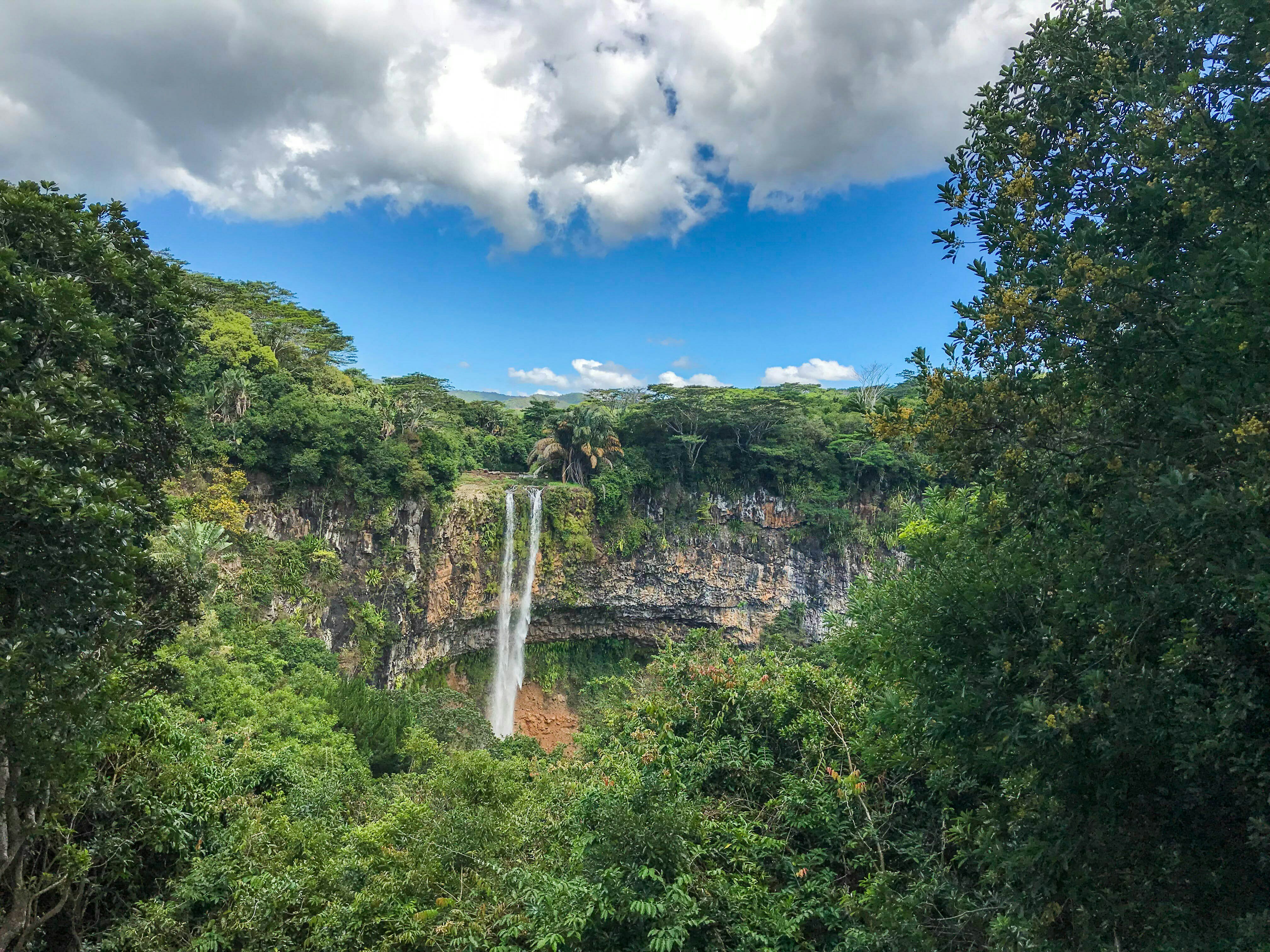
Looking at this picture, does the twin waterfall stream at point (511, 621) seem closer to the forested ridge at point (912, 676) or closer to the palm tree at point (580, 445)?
the palm tree at point (580, 445)

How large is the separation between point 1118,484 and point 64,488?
532 centimetres

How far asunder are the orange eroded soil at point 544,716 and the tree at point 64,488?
19401 millimetres

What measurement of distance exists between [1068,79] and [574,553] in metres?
21.1

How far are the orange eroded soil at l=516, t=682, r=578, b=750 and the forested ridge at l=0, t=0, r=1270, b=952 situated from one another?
648 inches

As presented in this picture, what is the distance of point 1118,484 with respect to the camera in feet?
9.39

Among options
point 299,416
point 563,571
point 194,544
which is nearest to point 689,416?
point 563,571

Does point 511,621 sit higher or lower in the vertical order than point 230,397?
lower

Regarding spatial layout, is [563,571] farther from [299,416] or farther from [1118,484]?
[1118,484]

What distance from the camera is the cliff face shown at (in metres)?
18.5

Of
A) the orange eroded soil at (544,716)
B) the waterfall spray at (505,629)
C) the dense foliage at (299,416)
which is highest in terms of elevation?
the dense foliage at (299,416)

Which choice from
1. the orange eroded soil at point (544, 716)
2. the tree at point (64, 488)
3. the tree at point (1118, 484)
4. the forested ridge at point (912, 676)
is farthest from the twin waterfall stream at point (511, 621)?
the tree at point (1118, 484)

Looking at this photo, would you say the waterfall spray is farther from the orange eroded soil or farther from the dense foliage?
the dense foliage

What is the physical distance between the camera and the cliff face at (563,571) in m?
18.5

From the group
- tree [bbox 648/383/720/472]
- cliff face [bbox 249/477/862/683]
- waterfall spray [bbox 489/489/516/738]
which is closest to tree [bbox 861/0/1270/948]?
cliff face [bbox 249/477/862/683]
